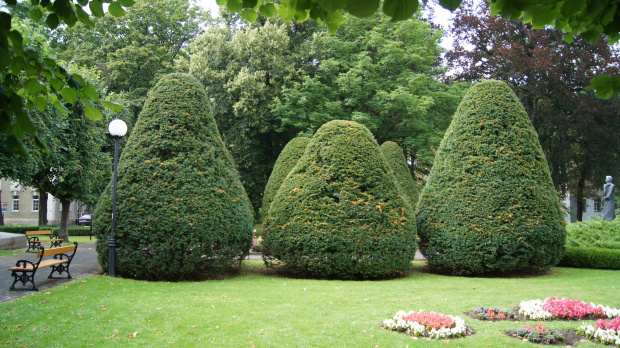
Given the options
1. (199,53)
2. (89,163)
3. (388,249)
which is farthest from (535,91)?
(89,163)

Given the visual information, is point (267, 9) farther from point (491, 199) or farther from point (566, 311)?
point (491, 199)

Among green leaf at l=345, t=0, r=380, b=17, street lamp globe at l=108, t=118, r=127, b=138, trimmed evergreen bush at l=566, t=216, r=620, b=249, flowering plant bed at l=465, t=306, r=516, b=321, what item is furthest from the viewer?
trimmed evergreen bush at l=566, t=216, r=620, b=249

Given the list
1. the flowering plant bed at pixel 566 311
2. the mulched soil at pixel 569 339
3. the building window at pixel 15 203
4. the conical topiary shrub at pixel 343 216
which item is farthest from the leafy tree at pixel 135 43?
the mulched soil at pixel 569 339

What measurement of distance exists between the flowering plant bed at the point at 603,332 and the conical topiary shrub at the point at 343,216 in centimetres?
518

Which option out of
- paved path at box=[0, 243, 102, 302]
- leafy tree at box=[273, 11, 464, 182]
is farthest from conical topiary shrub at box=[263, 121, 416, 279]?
leafy tree at box=[273, 11, 464, 182]

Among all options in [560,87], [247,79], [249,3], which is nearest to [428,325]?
[249,3]

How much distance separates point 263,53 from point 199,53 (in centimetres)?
410

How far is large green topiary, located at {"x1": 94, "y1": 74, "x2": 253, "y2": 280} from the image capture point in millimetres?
9992

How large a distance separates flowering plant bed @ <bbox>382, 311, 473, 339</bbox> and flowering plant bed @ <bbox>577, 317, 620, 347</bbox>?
5.32 ft

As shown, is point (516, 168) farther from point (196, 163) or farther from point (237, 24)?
point (237, 24)

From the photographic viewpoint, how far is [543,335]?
5.81 metres

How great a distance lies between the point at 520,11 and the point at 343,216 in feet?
28.4

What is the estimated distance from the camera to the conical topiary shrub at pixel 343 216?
10.8 meters

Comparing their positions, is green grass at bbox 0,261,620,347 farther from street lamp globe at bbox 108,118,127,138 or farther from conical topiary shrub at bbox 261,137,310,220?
conical topiary shrub at bbox 261,137,310,220
